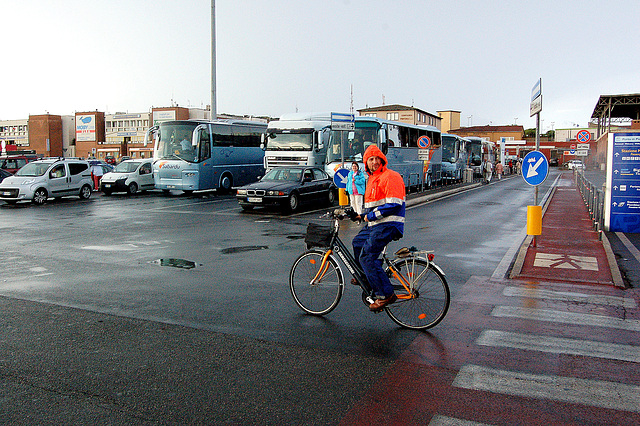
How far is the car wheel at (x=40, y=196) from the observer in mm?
23031

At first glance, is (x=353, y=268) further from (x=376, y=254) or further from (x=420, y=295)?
(x=420, y=295)

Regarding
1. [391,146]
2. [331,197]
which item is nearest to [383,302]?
[331,197]

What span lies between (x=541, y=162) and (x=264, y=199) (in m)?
9.95

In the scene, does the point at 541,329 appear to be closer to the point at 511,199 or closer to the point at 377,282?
the point at 377,282

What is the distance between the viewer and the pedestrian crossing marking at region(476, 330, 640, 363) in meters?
5.29

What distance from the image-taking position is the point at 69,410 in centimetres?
400

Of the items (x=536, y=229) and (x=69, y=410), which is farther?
(x=536, y=229)

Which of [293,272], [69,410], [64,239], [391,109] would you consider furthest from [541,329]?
[391,109]

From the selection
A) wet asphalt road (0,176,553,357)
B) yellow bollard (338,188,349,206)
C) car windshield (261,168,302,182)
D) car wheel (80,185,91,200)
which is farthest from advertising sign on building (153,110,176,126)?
yellow bollard (338,188,349,206)

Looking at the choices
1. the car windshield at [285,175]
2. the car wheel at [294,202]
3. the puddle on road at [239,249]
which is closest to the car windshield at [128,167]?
the car windshield at [285,175]

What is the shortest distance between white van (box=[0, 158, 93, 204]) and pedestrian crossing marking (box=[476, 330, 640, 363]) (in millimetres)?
21653

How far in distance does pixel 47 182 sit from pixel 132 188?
5.98 meters

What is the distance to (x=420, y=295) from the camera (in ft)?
20.0

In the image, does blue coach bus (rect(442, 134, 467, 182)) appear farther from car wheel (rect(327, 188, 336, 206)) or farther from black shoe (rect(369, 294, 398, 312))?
black shoe (rect(369, 294, 398, 312))
